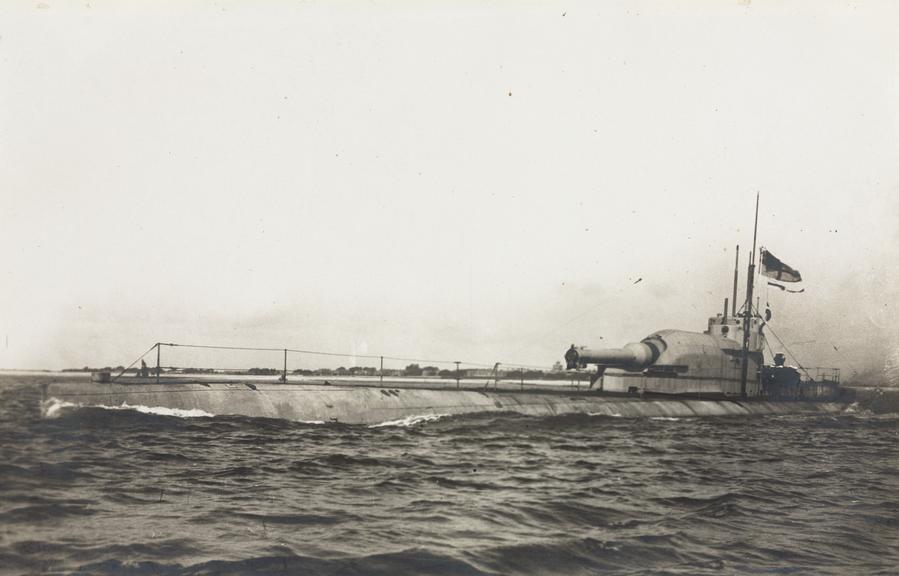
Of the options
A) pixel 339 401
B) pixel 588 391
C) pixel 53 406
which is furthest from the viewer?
pixel 588 391

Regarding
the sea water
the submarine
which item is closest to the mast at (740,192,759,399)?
the submarine

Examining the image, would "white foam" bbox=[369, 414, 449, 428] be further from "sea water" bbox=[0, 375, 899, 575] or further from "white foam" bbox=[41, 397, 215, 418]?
"white foam" bbox=[41, 397, 215, 418]

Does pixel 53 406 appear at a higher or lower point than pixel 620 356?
lower

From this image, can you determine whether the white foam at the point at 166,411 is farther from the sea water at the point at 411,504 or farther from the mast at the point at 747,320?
the mast at the point at 747,320

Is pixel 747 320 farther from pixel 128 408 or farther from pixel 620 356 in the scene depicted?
pixel 128 408

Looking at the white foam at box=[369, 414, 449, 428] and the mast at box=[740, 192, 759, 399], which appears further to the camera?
the mast at box=[740, 192, 759, 399]

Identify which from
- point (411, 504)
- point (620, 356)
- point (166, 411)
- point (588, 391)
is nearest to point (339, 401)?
point (166, 411)

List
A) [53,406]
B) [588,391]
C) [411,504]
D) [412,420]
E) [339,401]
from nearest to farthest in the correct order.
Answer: [411,504], [53,406], [339,401], [412,420], [588,391]
